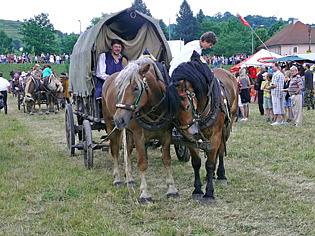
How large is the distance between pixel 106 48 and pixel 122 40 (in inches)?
11.7

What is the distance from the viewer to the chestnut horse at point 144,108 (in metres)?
5.66

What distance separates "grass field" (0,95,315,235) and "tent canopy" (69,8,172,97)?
1645 mm

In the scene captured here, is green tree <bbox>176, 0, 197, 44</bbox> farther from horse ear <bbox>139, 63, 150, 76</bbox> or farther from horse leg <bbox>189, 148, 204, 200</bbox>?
horse ear <bbox>139, 63, 150, 76</bbox>

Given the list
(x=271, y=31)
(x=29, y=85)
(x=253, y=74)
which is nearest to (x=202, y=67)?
(x=29, y=85)

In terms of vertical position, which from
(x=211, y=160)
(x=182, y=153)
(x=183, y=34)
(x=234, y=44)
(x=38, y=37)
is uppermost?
(x=183, y=34)

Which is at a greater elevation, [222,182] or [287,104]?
[287,104]

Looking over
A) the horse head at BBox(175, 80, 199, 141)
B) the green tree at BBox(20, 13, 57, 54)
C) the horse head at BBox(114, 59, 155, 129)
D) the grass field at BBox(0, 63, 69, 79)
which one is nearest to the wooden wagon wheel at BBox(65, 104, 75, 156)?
the horse head at BBox(114, 59, 155, 129)

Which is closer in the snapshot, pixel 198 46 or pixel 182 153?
pixel 198 46

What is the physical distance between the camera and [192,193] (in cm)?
649

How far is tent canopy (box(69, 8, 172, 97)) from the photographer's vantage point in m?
8.26

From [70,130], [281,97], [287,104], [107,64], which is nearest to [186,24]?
[287,104]

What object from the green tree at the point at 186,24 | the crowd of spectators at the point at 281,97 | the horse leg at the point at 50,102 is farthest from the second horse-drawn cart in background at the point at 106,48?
the green tree at the point at 186,24

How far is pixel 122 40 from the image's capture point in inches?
333

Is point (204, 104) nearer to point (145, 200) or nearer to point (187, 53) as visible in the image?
point (187, 53)
